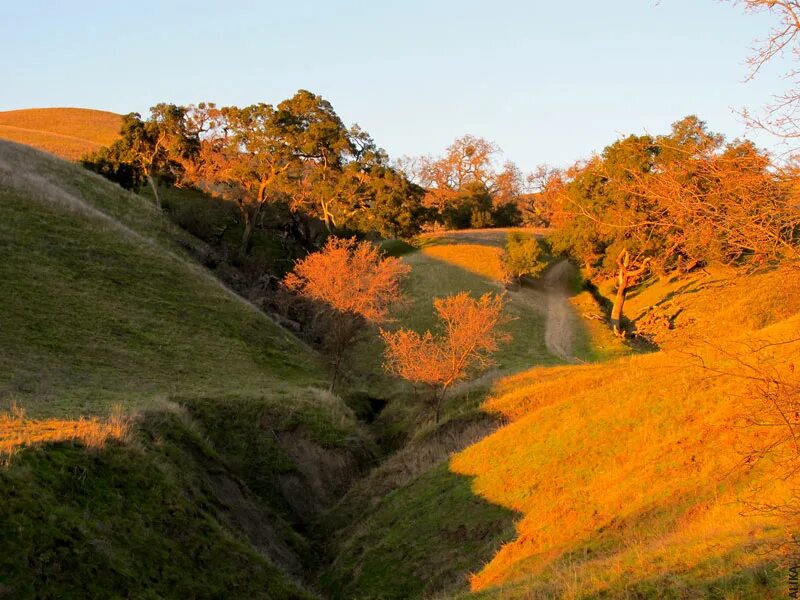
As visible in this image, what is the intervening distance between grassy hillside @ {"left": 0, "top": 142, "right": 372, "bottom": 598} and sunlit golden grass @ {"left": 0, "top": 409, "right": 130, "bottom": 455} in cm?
6

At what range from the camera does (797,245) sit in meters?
8.55

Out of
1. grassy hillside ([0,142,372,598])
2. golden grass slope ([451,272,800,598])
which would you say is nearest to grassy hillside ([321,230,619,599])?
golden grass slope ([451,272,800,598])

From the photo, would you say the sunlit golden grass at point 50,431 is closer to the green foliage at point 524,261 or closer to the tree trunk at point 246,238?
A: the tree trunk at point 246,238

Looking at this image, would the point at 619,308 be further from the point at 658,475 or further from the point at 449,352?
the point at 658,475

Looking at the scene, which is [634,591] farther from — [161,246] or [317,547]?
[161,246]

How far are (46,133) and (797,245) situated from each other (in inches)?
4578

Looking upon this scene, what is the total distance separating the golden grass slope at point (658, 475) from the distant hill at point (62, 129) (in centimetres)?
7803

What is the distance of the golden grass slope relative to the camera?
398 inches

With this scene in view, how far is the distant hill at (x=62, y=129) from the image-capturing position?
95238 millimetres

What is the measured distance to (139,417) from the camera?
2303cm

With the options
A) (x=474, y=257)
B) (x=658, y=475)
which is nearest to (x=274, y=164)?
(x=474, y=257)

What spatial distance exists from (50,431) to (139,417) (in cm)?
493

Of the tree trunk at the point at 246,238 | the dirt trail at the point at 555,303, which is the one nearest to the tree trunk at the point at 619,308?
the dirt trail at the point at 555,303

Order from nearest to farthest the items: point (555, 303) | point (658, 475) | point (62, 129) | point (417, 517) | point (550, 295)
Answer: point (658, 475) → point (417, 517) → point (555, 303) → point (550, 295) → point (62, 129)
